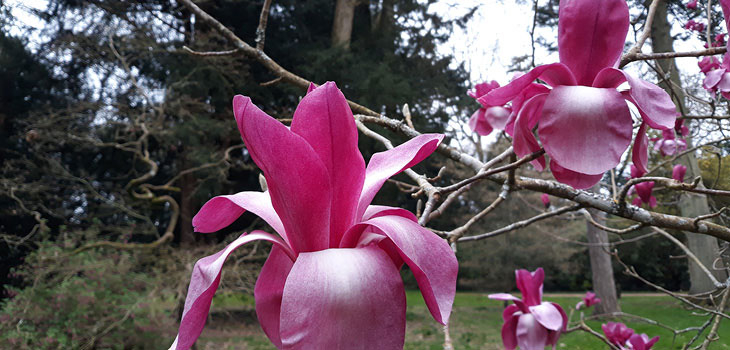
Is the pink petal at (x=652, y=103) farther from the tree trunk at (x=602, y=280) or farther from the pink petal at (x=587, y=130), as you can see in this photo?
the tree trunk at (x=602, y=280)

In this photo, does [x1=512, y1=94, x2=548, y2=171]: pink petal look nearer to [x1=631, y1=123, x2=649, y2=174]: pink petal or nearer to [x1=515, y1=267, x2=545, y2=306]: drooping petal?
[x1=631, y1=123, x2=649, y2=174]: pink petal

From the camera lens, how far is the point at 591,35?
356 millimetres

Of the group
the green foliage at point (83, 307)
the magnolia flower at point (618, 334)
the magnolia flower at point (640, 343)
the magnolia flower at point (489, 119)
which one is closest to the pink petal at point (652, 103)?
the magnolia flower at point (489, 119)

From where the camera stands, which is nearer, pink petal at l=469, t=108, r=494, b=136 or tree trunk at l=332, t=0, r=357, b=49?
pink petal at l=469, t=108, r=494, b=136

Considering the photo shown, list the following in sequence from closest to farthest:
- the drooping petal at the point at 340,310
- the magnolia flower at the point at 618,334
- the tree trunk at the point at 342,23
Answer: the drooping petal at the point at 340,310 → the magnolia flower at the point at 618,334 → the tree trunk at the point at 342,23

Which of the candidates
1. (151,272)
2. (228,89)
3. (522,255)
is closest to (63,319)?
(151,272)

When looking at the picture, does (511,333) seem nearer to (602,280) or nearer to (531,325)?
(531,325)

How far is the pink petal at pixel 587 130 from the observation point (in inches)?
11.9

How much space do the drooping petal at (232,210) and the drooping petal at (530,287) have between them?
814 millimetres

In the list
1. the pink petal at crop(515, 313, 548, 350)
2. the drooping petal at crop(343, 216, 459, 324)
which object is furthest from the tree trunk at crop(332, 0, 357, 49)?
the drooping petal at crop(343, 216, 459, 324)

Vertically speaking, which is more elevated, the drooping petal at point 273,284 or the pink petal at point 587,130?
the pink petal at point 587,130

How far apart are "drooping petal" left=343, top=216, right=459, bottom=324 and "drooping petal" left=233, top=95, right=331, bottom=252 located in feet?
0.11

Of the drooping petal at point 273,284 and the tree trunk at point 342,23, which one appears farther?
the tree trunk at point 342,23

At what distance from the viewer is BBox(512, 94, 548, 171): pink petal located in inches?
14.6
